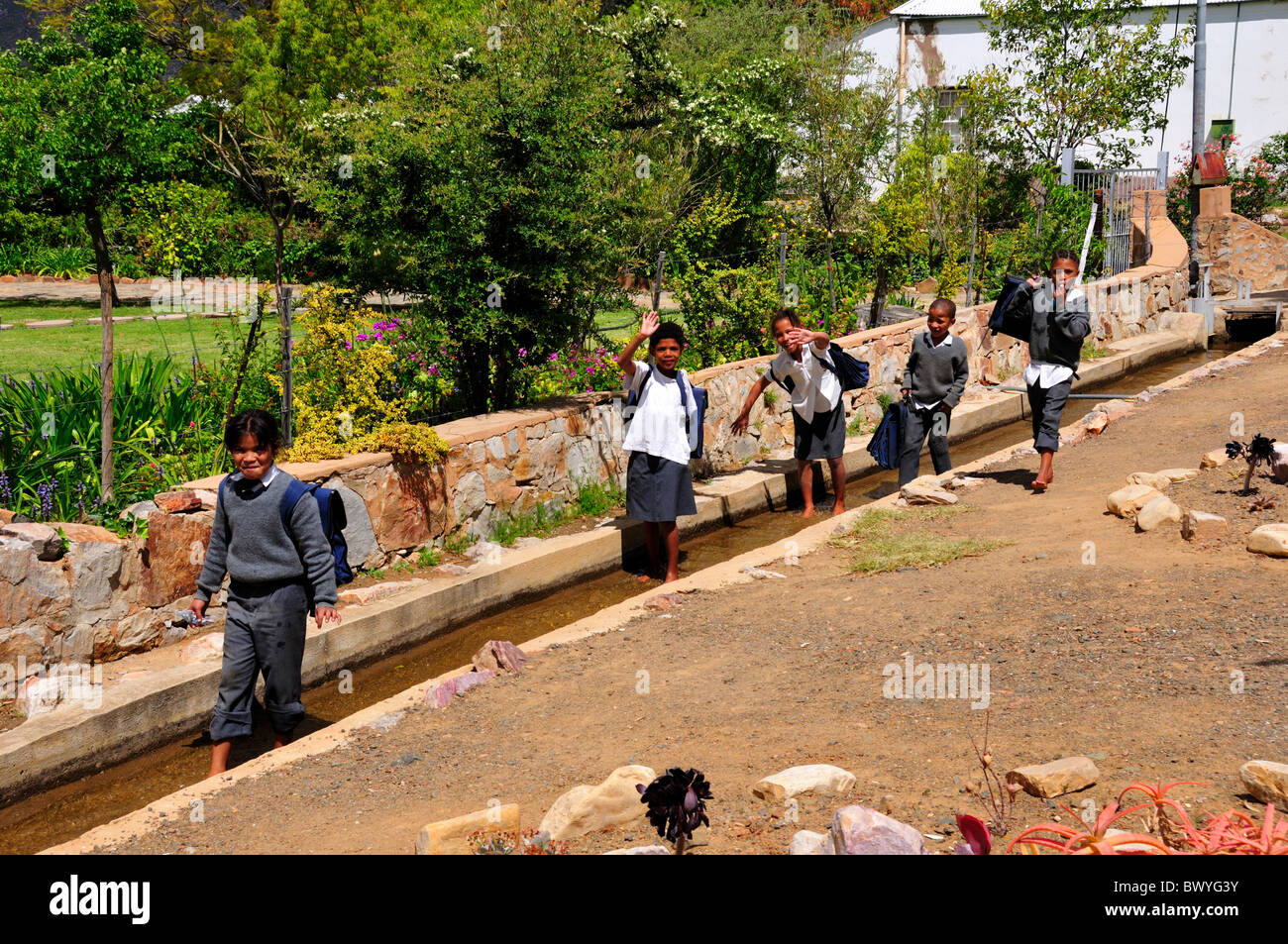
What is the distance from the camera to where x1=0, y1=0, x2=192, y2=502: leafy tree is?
25.5 ft

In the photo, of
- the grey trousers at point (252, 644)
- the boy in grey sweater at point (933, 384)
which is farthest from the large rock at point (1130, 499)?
the grey trousers at point (252, 644)

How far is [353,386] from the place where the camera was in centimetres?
863

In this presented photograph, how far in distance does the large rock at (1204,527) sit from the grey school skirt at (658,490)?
3189 mm

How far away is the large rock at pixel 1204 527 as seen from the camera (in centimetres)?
728

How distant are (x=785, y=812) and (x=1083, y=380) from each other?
12.6m

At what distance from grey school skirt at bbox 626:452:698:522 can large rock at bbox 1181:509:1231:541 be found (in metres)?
3.19

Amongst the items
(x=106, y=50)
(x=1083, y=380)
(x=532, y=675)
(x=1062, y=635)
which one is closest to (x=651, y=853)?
(x=532, y=675)

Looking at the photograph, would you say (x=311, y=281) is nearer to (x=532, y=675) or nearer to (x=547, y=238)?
(x=547, y=238)

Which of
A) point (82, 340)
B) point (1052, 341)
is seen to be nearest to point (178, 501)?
point (1052, 341)

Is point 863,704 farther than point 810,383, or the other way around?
point 810,383

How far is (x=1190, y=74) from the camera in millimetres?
31562

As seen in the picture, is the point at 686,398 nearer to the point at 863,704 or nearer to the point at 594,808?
the point at 863,704

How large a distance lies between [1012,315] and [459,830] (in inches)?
286

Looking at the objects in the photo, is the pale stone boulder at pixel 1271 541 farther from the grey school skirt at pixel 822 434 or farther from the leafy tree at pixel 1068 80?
the leafy tree at pixel 1068 80
